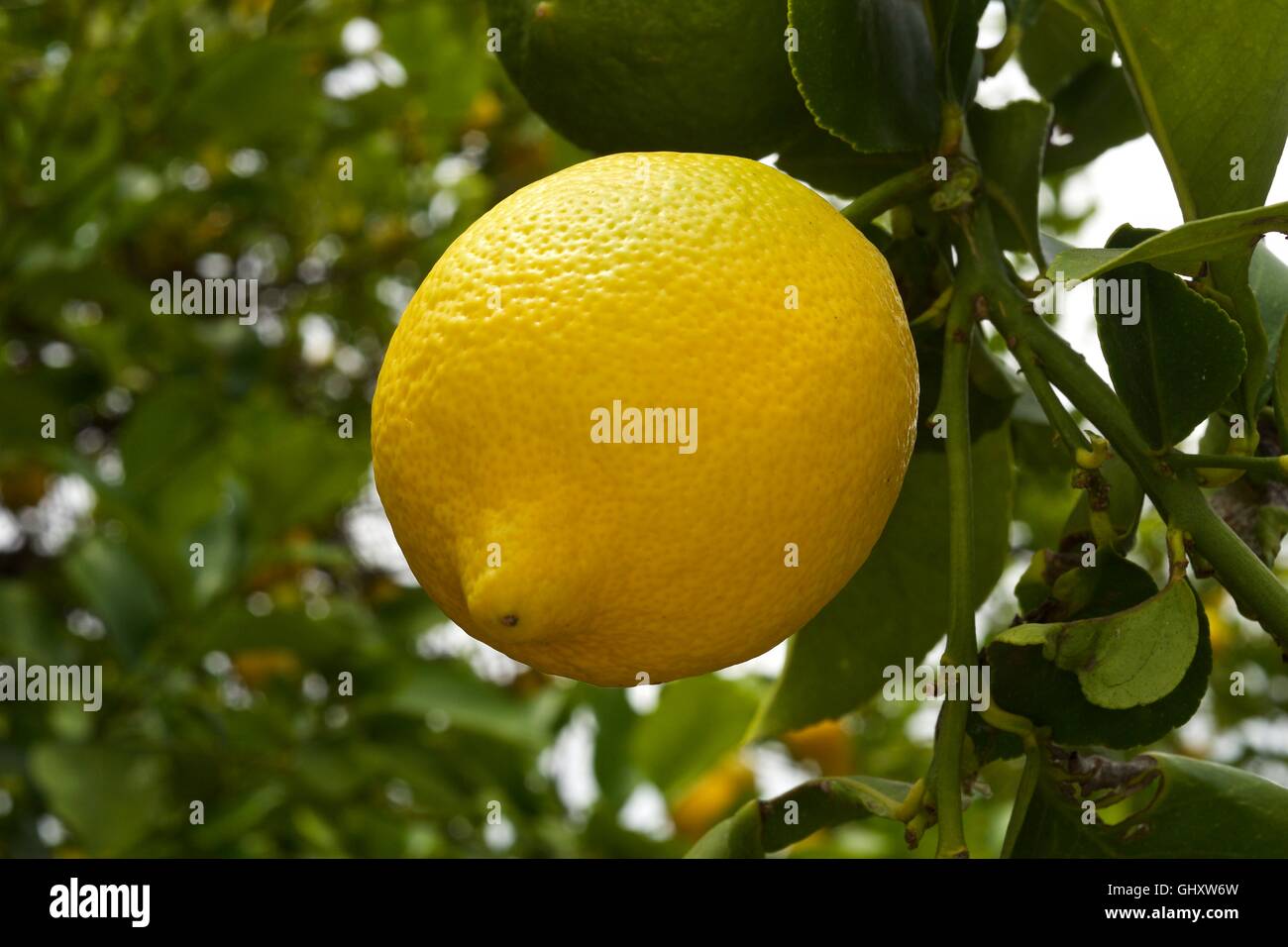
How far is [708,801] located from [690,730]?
28 cm

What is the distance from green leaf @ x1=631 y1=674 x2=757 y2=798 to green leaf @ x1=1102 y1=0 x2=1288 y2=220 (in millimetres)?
1064

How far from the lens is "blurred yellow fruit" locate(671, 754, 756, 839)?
1.83 metres

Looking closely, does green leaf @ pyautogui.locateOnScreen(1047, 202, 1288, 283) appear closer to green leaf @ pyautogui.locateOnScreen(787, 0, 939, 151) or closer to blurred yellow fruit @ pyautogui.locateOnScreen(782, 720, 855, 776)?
green leaf @ pyautogui.locateOnScreen(787, 0, 939, 151)

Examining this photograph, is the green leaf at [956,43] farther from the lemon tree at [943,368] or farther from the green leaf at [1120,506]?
the green leaf at [1120,506]

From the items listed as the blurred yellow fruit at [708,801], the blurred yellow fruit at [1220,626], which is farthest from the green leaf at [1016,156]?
the blurred yellow fruit at [1220,626]

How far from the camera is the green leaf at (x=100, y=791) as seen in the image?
130 centimetres

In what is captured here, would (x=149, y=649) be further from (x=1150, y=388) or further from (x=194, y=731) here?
(x=1150, y=388)

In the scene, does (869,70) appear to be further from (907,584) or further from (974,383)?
(907,584)

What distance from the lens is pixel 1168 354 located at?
0.59 metres

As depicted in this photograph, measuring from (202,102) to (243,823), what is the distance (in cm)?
93

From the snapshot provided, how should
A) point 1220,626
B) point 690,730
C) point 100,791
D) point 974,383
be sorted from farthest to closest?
point 1220,626, point 690,730, point 100,791, point 974,383

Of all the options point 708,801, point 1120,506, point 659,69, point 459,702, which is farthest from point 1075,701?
point 708,801

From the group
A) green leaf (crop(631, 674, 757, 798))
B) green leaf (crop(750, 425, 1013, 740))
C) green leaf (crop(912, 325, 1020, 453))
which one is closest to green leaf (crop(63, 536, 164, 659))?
green leaf (crop(631, 674, 757, 798))
